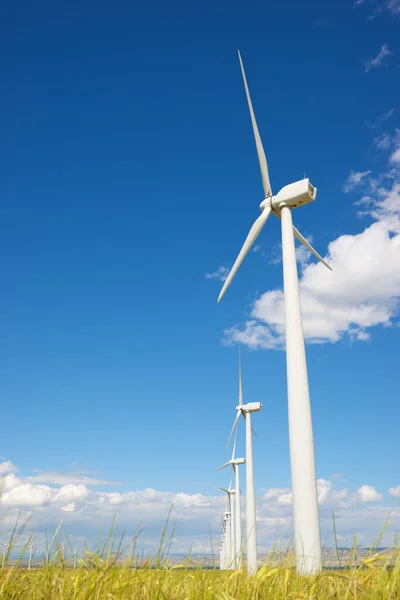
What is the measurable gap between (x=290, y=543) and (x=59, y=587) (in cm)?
361

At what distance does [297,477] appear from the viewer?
765 inches

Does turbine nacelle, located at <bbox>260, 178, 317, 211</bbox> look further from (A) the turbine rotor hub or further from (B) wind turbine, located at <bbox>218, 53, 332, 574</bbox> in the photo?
(B) wind turbine, located at <bbox>218, 53, 332, 574</bbox>

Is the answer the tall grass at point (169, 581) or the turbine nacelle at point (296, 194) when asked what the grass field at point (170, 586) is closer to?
the tall grass at point (169, 581)

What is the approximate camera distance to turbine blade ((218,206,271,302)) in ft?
102

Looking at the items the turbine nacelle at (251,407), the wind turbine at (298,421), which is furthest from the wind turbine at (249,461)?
the wind turbine at (298,421)

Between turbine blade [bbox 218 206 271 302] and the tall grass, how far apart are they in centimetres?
2520

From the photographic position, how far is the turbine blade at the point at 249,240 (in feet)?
102

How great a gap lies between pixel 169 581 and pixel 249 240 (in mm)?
27790

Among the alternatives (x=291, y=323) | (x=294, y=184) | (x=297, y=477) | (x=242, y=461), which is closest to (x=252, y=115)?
(x=294, y=184)

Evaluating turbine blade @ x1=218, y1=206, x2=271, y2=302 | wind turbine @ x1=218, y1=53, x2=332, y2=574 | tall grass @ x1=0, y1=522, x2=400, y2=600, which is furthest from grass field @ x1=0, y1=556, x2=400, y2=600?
turbine blade @ x1=218, y1=206, x2=271, y2=302

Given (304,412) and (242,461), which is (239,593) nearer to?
(304,412)

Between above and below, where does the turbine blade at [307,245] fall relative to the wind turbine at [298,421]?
above

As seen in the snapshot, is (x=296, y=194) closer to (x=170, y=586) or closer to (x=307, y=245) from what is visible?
(x=307, y=245)

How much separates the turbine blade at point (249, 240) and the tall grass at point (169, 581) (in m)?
25.2
